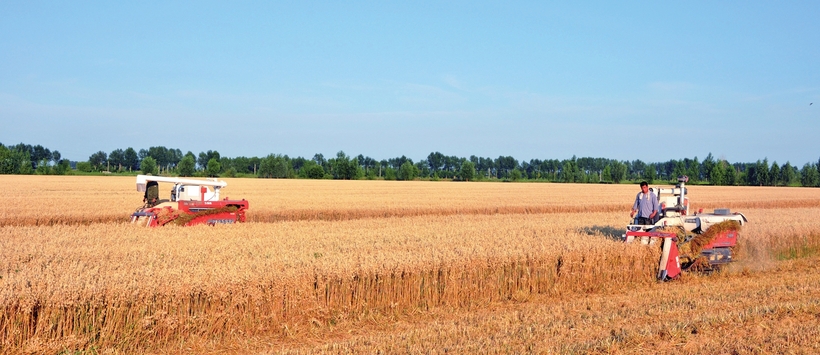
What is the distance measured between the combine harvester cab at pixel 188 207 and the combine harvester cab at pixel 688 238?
11583 millimetres

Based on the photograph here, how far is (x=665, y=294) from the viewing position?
1134cm

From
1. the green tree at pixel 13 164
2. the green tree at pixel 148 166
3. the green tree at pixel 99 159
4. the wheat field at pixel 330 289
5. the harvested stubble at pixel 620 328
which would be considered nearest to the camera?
the harvested stubble at pixel 620 328

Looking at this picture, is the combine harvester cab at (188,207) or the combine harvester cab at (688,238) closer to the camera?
the combine harvester cab at (688,238)

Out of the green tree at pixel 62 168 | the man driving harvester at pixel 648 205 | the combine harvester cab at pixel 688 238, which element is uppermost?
the green tree at pixel 62 168

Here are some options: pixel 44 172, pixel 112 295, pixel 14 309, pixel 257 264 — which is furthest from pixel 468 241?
pixel 44 172

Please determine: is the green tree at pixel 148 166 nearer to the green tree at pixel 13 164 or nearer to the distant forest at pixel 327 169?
the distant forest at pixel 327 169

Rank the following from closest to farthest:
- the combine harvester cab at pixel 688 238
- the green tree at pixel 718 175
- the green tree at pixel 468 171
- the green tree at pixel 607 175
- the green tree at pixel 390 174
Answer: the combine harvester cab at pixel 688 238 → the green tree at pixel 718 175 → the green tree at pixel 607 175 → the green tree at pixel 390 174 → the green tree at pixel 468 171

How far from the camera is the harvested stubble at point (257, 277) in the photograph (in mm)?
7617

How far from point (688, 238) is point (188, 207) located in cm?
1353

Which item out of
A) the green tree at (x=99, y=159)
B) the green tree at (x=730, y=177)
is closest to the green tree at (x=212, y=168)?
the green tree at (x=99, y=159)

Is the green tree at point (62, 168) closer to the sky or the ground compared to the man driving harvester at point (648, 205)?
closer to the sky

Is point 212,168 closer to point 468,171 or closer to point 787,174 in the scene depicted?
point 468,171

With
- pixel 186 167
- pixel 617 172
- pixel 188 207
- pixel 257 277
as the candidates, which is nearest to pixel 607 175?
pixel 617 172

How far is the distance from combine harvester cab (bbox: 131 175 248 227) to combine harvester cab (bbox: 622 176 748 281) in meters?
11.6
